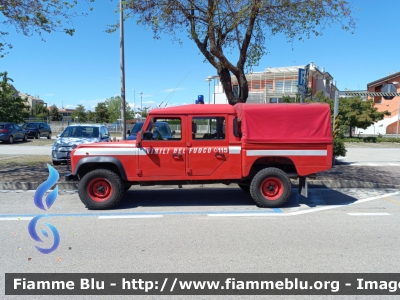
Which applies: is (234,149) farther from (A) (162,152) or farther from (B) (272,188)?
(A) (162,152)

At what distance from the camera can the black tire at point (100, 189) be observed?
21.8 ft

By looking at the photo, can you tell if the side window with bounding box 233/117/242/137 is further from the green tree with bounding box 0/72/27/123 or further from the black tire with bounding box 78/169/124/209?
the green tree with bounding box 0/72/27/123

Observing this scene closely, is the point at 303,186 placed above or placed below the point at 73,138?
below

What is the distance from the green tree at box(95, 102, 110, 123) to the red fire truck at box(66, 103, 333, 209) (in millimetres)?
70072

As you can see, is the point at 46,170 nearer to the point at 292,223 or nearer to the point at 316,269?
the point at 292,223

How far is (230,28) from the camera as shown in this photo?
31.3 ft

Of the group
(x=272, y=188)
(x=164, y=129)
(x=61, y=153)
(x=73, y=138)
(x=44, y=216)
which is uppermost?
(x=164, y=129)

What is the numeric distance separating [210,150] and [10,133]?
2276 cm

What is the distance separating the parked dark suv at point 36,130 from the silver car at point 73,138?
18433 millimetres

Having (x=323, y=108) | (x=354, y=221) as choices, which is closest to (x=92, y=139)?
(x=323, y=108)

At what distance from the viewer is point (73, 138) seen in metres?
12.7

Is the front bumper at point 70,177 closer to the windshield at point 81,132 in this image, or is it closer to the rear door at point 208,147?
the rear door at point 208,147

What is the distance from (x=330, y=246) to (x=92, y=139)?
1016cm

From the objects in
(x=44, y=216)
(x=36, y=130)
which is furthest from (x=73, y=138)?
(x=36, y=130)
